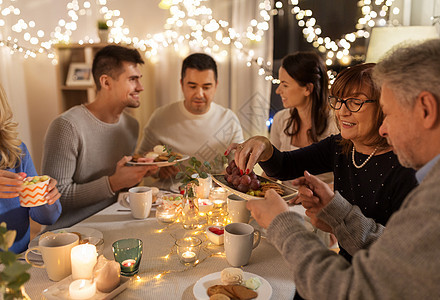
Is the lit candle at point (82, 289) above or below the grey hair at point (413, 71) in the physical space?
below

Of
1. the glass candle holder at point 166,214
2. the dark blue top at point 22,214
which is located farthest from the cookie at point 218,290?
the dark blue top at point 22,214

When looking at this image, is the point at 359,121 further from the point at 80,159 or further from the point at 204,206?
the point at 80,159

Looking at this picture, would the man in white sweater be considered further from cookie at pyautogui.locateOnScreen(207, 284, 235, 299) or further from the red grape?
cookie at pyautogui.locateOnScreen(207, 284, 235, 299)

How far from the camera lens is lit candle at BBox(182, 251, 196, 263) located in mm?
1116

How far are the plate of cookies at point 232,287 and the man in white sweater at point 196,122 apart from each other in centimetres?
162

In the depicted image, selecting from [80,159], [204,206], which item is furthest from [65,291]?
[80,159]

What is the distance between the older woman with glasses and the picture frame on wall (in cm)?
244

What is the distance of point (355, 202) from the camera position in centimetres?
Result: 138

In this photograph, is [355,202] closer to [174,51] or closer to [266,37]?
[266,37]

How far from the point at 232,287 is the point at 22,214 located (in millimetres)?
1185

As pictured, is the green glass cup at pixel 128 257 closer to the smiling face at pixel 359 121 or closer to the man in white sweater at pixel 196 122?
the smiling face at pixel 359 121

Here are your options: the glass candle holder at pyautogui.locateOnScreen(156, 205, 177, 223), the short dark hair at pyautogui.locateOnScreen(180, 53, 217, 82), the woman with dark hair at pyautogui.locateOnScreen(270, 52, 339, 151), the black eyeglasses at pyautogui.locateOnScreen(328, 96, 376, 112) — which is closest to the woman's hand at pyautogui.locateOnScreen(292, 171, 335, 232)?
the black eyeglasses at pyautogui.locateOnScreen(328, 96, 376, 112)

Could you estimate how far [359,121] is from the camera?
1.31 m

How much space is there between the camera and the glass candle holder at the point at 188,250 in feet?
3.67
